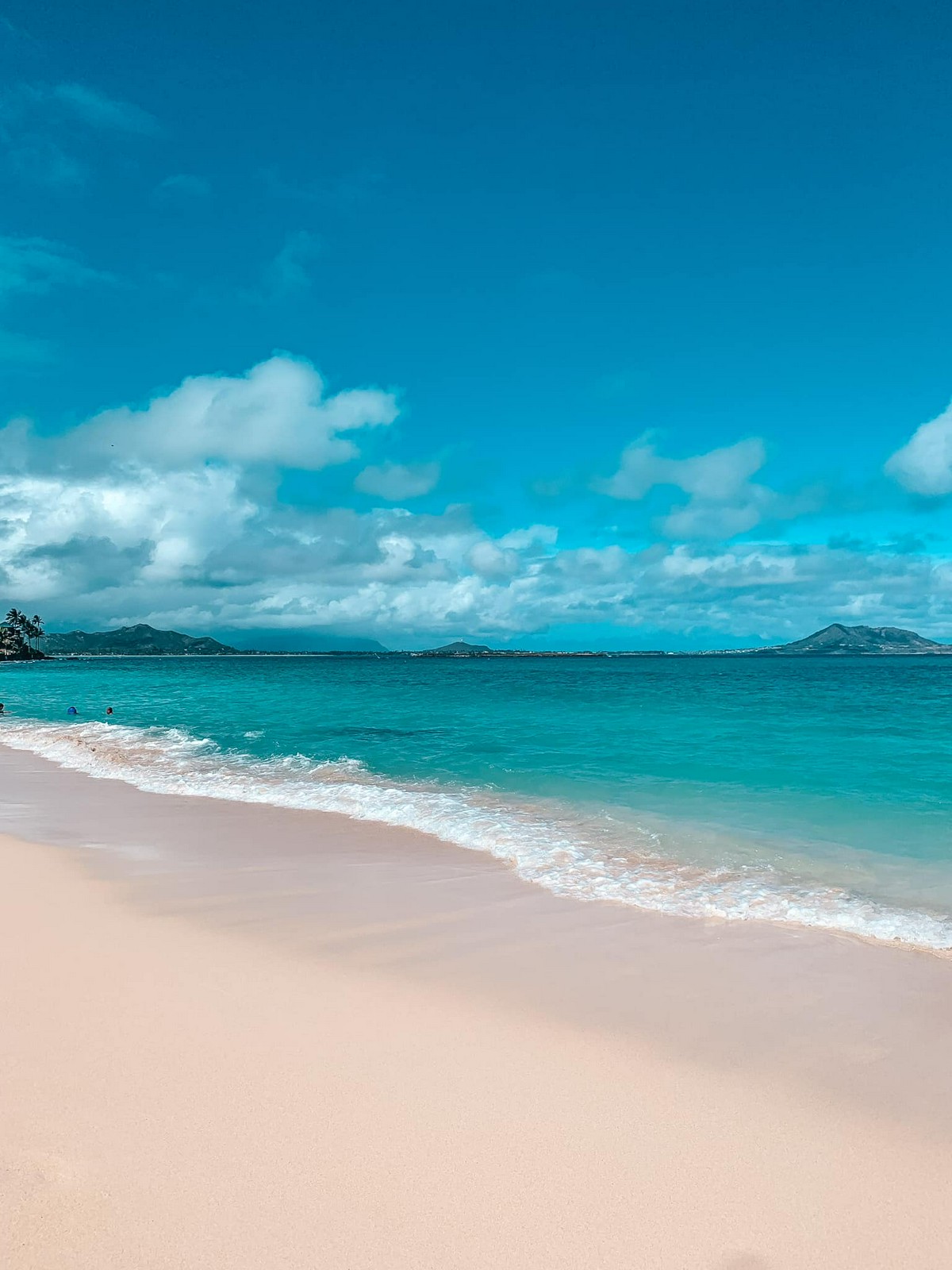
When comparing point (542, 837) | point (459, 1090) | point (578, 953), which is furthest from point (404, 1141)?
point (542, 837)

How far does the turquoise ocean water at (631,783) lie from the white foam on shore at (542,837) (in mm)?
46

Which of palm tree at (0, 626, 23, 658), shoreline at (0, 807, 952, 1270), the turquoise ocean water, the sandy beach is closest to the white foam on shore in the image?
the turquoise ocean water

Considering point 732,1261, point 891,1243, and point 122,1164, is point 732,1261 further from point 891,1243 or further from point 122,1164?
point 122,1164

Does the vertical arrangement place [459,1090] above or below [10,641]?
below

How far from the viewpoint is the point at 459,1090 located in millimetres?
4266

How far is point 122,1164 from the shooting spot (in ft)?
11.6

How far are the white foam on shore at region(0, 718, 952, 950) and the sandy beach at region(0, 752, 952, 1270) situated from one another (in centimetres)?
76

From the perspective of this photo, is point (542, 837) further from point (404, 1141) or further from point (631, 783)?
point (404, 1141)

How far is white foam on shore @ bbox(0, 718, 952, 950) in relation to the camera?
780 centimetres

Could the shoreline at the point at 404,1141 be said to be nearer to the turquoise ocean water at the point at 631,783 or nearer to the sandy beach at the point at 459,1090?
the sandy beach at the point at 459,1090

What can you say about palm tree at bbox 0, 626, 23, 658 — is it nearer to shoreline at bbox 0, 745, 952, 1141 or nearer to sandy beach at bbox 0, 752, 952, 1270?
shoreline at bbox 0, 745, 952, 1141

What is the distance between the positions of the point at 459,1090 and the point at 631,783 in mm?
12448

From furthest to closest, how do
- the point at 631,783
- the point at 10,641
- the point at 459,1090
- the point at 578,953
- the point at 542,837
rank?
the point at 10,641 → the point at 631,783 → the point at 542,837 → the point at 578,953 → the point at 459,1090

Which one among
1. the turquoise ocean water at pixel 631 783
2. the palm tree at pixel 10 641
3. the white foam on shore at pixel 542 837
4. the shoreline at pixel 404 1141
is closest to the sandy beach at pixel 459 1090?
the shoreline at pixel 404 1141
